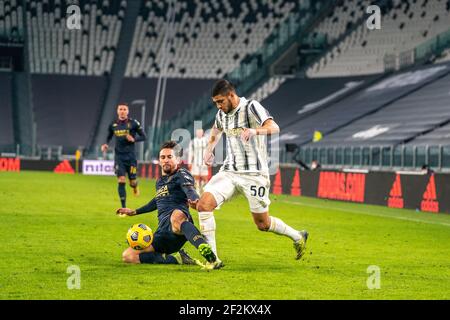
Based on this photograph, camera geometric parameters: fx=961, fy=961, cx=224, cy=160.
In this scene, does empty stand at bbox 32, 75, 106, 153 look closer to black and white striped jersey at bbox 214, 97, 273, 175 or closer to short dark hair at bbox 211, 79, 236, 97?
black and white striped jersey at bbox 214, 97, 273, 175

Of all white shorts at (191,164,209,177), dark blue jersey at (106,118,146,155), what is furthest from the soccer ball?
white shorts at (191,164,209,177)

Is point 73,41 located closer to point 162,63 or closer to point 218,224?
point 162,63

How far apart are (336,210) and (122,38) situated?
38.3 metres

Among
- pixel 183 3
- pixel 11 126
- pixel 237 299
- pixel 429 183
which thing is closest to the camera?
pixel 237 299

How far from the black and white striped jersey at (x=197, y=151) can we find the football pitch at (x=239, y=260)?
25.4 feet

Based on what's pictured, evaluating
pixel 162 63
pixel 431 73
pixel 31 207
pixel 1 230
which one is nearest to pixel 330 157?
pixel 431 73

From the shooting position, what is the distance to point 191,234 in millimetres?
11477

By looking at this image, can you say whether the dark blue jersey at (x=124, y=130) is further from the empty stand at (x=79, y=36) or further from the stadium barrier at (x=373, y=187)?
the empty stand at (x=79, y=36)

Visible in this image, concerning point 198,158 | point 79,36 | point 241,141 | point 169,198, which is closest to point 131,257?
point 169,198

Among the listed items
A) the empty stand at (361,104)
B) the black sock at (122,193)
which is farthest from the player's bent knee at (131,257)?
the empty stand at (361,104)

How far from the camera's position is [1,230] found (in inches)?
631

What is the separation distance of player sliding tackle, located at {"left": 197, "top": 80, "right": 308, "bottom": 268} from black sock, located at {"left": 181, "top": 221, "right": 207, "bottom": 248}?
0.24 meters

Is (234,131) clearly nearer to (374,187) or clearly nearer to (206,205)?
(206,205)

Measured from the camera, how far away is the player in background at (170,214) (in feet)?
38.7
